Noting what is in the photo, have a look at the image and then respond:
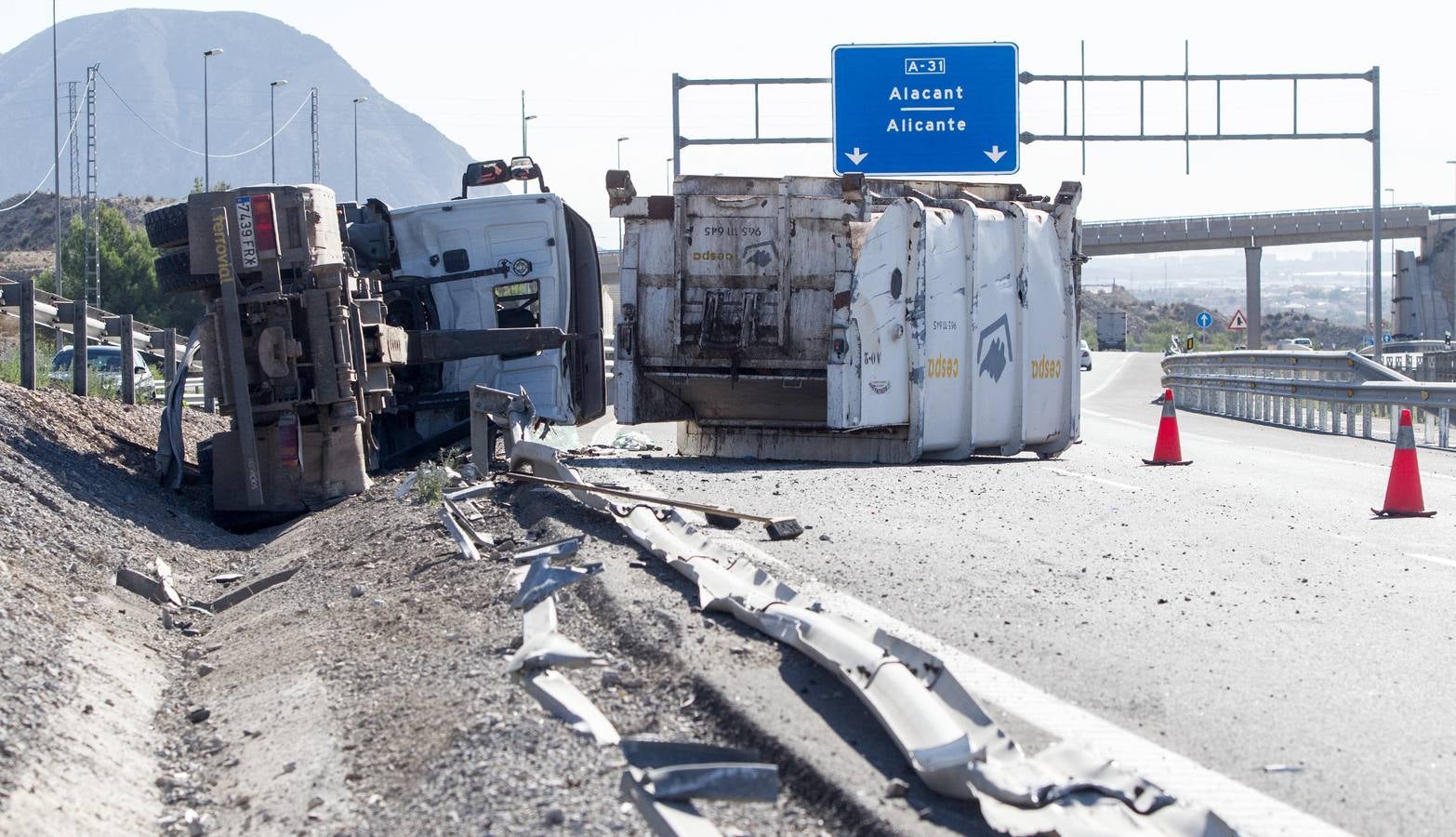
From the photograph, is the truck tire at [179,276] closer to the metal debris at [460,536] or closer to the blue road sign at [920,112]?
the metal debris at [460,536]

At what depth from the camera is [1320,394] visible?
20.1 meters

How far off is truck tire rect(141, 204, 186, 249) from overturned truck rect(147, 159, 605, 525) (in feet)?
0.05

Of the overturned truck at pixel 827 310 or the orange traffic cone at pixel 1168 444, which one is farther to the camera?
the orange traffic cone at pixel 1168 444

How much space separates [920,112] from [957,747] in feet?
63.6

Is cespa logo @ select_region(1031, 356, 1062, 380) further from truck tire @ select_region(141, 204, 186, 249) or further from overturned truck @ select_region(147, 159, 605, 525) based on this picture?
truck tire @ select_region(141, 204, 186, 249)

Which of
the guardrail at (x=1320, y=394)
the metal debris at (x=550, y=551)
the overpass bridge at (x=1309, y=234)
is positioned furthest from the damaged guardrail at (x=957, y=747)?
the overpass bridge at (x=1309, y=234)

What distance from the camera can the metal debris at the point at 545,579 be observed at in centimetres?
616

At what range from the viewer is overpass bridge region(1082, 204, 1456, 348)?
70.1 meters

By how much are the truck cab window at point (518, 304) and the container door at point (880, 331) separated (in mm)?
2721

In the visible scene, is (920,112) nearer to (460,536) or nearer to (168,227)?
(168,227)

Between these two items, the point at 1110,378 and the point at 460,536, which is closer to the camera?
the point at 460,536

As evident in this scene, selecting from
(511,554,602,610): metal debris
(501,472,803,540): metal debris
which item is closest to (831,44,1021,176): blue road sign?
(501,472,803,540): metal debris

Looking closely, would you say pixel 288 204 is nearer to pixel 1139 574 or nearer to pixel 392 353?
pixel 392 353

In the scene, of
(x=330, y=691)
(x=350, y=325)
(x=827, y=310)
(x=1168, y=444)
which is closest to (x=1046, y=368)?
(x=1168, y=444)
